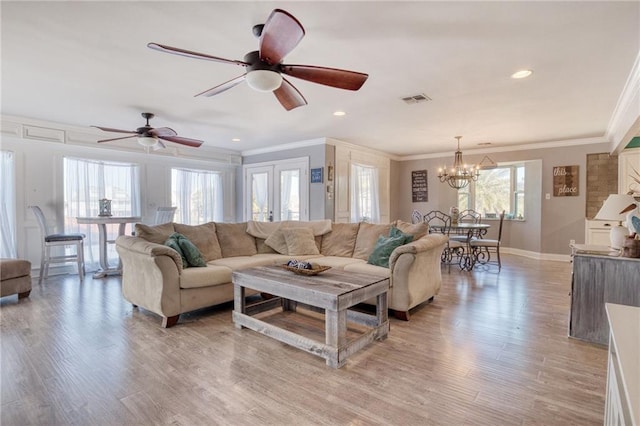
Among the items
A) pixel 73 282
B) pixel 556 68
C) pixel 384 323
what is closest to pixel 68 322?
pixel 73 282

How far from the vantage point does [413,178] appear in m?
8.09

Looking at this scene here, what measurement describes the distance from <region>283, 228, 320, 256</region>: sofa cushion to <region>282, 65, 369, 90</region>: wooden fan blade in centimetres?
226

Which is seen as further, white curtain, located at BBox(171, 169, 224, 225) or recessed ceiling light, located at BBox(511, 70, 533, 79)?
white curtain, located at BBox(171, 169, 224, 225)

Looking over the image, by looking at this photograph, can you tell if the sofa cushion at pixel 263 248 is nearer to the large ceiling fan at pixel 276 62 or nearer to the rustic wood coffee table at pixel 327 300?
the rustic wood coffee table at pixel 327 300

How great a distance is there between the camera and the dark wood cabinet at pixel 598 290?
7.99 feet

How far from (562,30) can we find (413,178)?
232 inches

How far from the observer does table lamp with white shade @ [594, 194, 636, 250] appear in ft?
8.56

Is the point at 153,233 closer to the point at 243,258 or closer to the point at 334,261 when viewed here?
the point at 243,258

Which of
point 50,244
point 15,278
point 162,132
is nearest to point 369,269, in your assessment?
point 162,132

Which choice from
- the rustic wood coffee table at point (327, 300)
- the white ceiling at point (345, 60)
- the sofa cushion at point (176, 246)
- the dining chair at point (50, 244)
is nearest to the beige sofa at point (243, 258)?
the sofa cushion at point (176, 246)

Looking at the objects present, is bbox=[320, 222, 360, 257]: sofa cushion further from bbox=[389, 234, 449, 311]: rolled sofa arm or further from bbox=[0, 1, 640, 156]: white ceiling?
bbox=[0, 1, 640, 156]: white ceiling

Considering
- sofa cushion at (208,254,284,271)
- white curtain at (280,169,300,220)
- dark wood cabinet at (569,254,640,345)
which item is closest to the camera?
dark wood cabinet at (569,254,640,345)

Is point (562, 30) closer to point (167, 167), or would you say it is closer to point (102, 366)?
point (102, 366)

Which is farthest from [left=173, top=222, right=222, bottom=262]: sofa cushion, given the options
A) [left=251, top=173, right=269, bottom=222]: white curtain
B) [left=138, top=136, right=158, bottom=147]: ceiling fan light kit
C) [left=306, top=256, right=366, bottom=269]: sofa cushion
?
[left=251, top=173, right=269, bottom=222]: white curtain
